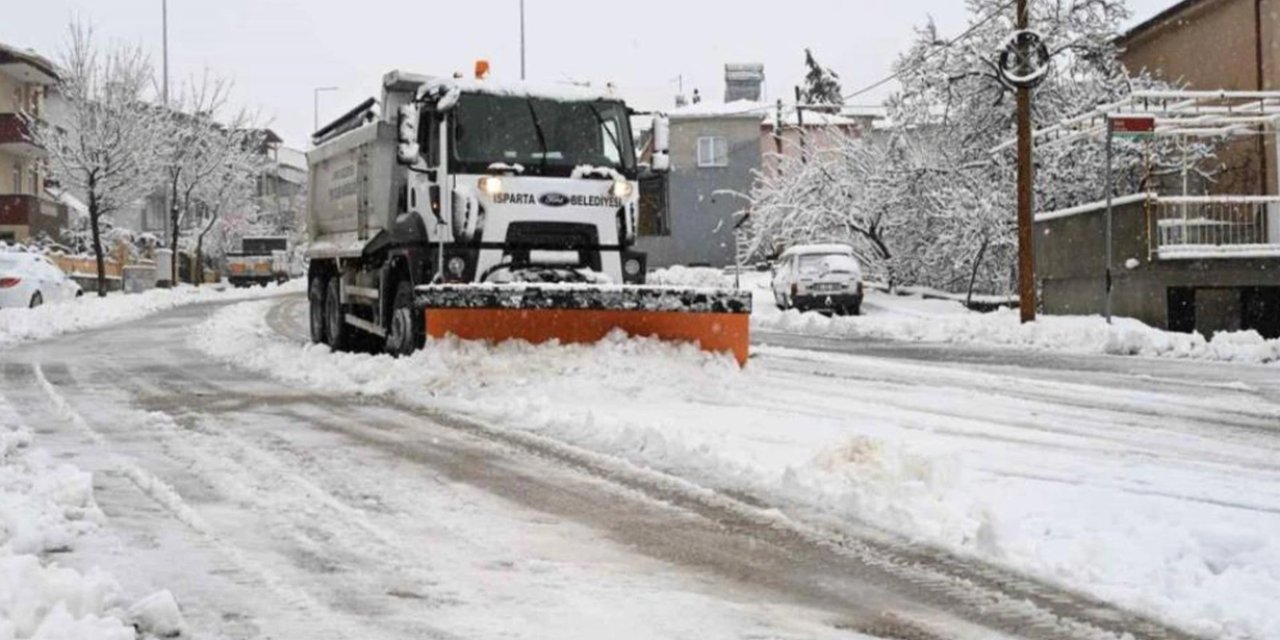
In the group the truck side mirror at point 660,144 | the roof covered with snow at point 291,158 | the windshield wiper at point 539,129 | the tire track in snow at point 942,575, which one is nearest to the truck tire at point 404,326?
the windshield wiper at point 539,129

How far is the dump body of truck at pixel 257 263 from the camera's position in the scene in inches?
2226

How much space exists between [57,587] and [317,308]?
14849mm

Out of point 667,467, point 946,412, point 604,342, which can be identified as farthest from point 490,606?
point 604,342

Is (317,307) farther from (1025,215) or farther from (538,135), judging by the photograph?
(1025,215)

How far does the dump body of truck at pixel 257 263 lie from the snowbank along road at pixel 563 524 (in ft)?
153

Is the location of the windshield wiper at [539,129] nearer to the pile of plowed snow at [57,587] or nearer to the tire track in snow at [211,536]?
the tire track in snow at [211,536]

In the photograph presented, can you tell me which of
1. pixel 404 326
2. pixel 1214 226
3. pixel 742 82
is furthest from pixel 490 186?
pixel 742 82

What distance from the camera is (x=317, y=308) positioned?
61.9 feet

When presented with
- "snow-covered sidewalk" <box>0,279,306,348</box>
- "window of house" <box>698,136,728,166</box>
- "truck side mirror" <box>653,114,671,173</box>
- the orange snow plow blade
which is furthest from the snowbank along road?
"window of house" <box>698,136,728,166</box>

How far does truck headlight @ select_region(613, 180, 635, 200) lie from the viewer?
13453 millimetres

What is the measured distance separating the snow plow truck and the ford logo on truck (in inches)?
0.5

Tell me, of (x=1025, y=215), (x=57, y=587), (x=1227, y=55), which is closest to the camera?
(x=57, y=587)

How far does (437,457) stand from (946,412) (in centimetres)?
418

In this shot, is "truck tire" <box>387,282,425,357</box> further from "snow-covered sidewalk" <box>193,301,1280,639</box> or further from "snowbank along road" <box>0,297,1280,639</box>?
"snowbank along road" <box>0,297,1280,639</box>
